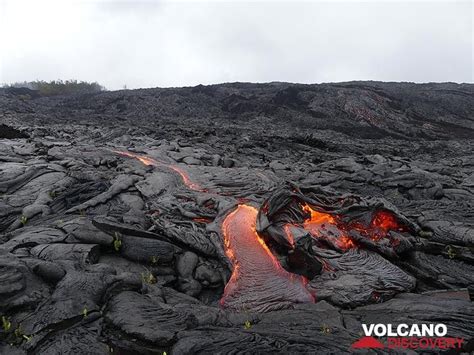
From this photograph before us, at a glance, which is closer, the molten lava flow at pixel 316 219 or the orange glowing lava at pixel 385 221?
the orange glowing lava at pixel 385 221

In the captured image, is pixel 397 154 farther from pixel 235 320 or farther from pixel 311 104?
pixel 235 320

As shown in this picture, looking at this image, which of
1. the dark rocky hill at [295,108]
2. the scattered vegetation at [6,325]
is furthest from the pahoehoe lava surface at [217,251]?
the dark rocky hill at [295,108]

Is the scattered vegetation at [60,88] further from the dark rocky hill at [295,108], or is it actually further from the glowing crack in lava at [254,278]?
the glowing crack in lava at [254,278]

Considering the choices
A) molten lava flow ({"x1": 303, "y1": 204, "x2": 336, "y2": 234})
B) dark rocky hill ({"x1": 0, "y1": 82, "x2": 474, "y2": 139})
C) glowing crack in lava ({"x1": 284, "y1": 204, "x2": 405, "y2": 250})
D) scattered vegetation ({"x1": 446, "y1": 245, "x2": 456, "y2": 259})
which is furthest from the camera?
dark rocky hill ({"x1": 0, "y1": 82, "x2": 474, "y2": 139})

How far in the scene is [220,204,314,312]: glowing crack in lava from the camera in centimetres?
905

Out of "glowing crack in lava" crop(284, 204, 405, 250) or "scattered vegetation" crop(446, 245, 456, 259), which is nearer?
"scattered vegetation" crop(446, 245, 456, 259)

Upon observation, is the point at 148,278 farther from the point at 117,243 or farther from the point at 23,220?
the point at 23,220

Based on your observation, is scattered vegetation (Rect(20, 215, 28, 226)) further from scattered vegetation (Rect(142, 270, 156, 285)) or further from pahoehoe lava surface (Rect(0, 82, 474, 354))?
scattered vegetation (Rect(142, 270, 156, 285))

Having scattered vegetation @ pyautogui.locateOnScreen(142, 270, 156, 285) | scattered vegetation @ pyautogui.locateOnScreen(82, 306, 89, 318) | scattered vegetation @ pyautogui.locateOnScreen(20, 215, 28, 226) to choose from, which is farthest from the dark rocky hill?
scattered vegetation @ pyautogui.locateOnScreen(82, 306, 89, 318)

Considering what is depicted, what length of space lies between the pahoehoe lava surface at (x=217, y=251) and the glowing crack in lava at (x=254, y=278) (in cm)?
5

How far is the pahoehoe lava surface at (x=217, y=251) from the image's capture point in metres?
6.69

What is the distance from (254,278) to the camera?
9.93 metres

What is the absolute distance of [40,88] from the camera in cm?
7412

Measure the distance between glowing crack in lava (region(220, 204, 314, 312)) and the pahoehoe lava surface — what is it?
0.15ft
